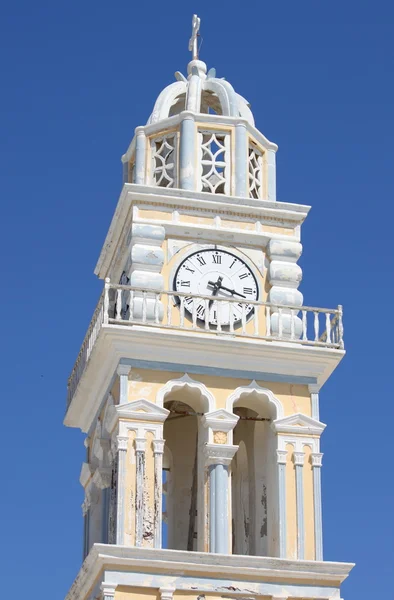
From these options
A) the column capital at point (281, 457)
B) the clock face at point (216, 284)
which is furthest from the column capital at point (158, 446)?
the clock face at point (216, 284)

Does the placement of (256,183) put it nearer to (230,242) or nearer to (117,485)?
(230,242)

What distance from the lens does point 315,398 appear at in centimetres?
3431

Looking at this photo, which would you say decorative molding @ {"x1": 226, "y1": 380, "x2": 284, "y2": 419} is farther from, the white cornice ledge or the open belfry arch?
the white cornice ledge

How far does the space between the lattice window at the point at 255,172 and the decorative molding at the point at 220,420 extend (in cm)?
481

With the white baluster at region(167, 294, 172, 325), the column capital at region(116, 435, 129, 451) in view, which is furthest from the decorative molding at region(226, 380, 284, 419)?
the column capital at region(116, 435, 129, 451)

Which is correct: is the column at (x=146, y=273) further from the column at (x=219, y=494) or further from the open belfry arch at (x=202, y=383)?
the column at (x=219, y=494)

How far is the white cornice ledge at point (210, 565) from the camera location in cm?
3173

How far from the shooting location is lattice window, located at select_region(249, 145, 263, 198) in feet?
121

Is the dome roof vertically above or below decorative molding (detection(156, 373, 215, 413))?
above

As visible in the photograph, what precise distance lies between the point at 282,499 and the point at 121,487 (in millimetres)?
2760

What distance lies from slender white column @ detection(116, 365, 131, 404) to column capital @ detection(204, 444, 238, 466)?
1613 mm

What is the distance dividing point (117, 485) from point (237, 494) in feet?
11.7

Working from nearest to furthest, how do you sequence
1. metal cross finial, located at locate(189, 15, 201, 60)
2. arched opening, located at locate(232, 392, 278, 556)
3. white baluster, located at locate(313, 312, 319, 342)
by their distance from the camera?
1. arched opening, located at locate(232, 392, 278, 556)
2. white baluster, located at locate(313, 312, 319, 342)
3. metal cross finial, located at locate(189, 15, 201, 60)

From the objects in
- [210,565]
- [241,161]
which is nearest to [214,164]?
[241,161]
